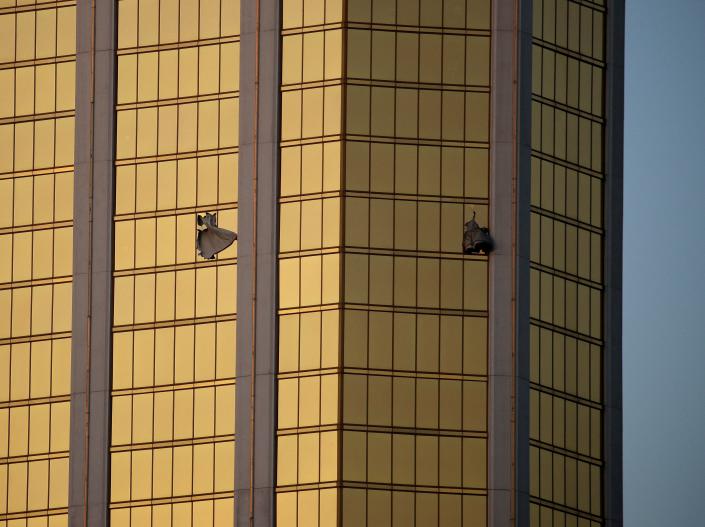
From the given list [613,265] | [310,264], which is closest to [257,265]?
[310,264]

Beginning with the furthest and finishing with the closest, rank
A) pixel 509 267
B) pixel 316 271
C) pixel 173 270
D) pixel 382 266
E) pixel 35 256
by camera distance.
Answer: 1. pixel 35 256
2. pixel 173 270
3. pixel 509 267
4. pixel 316 271
5. pixel 382 266

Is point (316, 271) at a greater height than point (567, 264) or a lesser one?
lesser

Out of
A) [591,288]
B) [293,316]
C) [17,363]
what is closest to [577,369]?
[591,288]

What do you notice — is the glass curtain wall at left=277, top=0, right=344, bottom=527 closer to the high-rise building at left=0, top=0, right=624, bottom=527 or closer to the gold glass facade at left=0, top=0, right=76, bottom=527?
the high-rise building at left=0, top=0, right=624, bottom=527

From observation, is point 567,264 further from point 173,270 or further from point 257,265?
point 173,270

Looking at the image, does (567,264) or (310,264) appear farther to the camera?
(567,264)

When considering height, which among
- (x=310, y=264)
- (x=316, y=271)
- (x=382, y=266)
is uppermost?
(x=310, y=264)

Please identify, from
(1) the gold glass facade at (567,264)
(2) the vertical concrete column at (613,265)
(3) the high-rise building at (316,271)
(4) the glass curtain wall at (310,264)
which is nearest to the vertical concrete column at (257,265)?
(3) the high-rise building at (316,271)
